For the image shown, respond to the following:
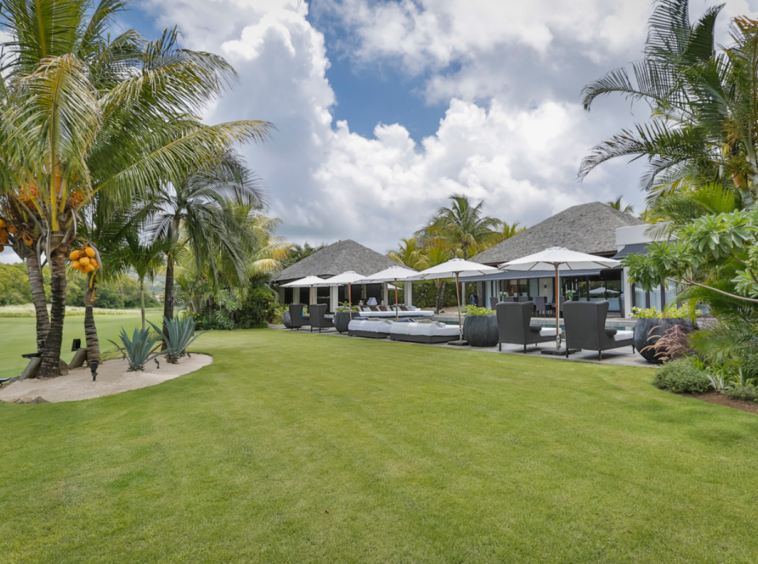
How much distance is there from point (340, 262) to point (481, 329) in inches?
681

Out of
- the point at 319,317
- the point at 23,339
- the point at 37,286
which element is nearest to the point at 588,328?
the point at 37,286

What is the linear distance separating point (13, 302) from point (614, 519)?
17.0 metres

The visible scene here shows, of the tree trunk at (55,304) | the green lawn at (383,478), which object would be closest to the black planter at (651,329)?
the green lawn at (383,478)

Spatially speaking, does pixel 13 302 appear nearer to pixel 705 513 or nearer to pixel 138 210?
pixel 138 210

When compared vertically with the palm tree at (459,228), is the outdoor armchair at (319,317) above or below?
below

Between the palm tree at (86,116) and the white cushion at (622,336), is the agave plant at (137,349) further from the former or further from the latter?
the white cushion at (622,336)

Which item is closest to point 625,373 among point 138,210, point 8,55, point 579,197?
point 138,210

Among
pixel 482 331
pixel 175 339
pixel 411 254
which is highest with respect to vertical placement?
pixel 411 254

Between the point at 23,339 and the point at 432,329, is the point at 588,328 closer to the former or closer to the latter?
the point at 432,329

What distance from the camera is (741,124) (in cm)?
693

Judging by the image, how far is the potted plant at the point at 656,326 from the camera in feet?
25.0

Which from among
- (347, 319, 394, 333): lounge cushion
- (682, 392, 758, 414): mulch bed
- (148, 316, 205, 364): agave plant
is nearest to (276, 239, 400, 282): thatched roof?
(347, 319, 394, 333): lounge cushion

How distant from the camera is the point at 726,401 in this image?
5.19 meters

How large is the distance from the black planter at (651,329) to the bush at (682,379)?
1636 millimetres
